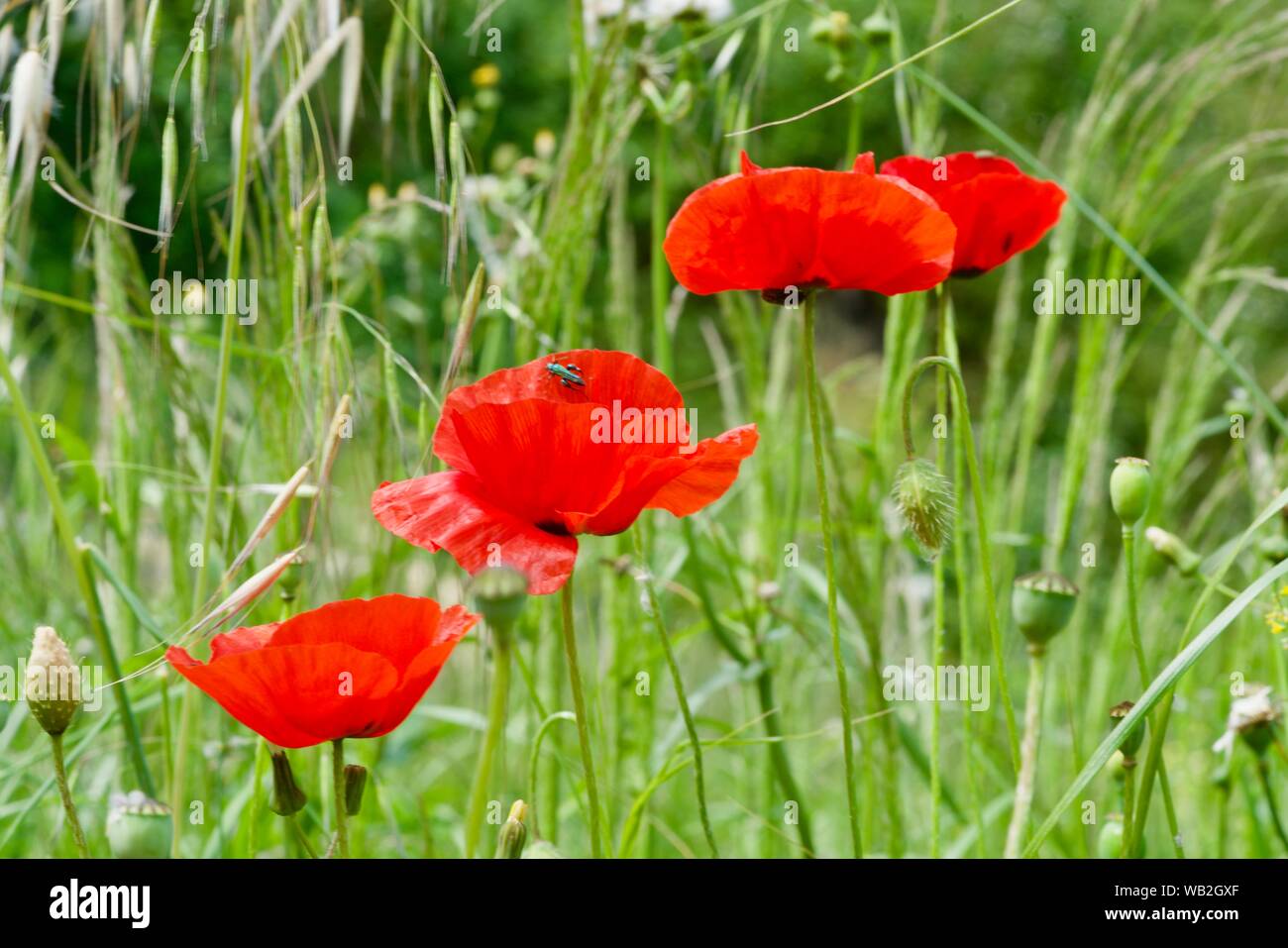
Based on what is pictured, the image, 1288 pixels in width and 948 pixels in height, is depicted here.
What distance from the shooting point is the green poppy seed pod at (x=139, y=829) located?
37 cm

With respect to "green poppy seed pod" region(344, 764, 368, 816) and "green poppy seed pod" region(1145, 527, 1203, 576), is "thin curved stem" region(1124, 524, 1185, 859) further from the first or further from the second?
"green poppy seed pod" region(344, 764, 368, 816)

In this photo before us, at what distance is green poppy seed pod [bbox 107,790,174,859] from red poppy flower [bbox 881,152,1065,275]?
1.09ft

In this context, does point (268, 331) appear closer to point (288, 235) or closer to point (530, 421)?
point (288, 235)

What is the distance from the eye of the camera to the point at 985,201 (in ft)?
1.69

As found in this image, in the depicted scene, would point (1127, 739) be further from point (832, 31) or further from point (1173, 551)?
point (832, 31)

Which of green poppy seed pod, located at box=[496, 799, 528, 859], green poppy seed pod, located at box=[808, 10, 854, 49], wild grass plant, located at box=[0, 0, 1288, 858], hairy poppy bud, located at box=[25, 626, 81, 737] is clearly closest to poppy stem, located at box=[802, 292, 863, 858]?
wild grass plant, located at box=[0, 0, 1288, 858]

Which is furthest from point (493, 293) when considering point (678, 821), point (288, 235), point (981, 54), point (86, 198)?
point (981, 54)

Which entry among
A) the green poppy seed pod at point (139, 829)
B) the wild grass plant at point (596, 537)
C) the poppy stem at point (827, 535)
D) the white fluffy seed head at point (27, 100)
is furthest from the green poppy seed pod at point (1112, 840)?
the white fluffy seed head at point (27, 100)

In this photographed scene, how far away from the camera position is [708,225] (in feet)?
1.39

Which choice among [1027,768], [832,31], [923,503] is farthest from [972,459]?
[832,31]

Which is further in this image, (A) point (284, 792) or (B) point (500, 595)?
(A) point (284, 792)

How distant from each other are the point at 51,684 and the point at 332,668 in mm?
78

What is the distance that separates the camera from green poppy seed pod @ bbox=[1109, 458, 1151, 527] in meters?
0.46

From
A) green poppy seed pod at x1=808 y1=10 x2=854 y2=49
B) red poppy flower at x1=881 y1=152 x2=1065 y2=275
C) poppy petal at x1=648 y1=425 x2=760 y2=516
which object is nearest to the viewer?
poppy petal at x1=648 y1=425 x2=760 y2=516
